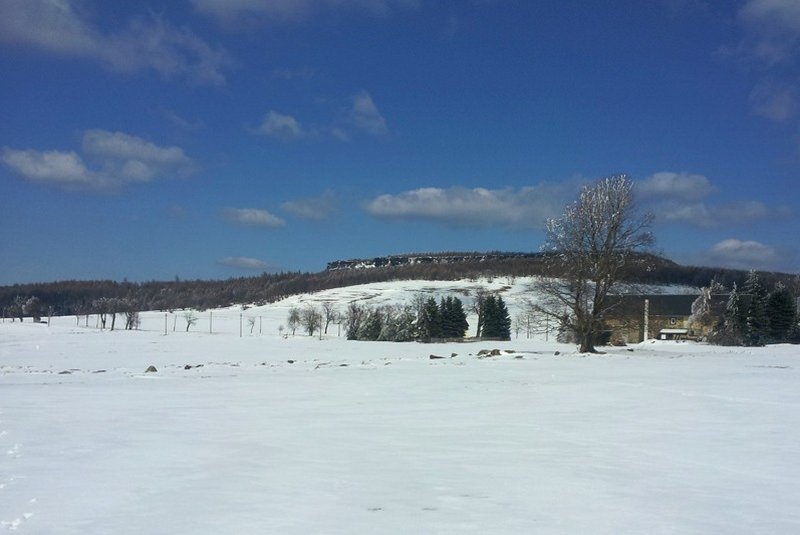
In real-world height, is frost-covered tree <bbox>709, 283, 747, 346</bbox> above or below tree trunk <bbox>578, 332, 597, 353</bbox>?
above

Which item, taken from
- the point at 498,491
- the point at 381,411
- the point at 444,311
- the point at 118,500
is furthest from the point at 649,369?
the point at 444,311

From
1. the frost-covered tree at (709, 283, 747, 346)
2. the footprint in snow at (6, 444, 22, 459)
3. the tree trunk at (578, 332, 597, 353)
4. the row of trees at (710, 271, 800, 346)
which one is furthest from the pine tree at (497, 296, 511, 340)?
the footprint in snow at (6, 444, 22, 459)

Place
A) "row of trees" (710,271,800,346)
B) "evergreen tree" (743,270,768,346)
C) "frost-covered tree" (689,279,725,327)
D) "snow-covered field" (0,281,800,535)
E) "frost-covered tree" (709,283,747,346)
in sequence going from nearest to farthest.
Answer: "snow-covered field" (0,281,800,535) < "evergreen tree" (743,270,768,346) < "frost-covered tree" (709,283,747,346) < "row of trees" (710,271,800,346) < "frost-covered tree" (689,279,725,327)

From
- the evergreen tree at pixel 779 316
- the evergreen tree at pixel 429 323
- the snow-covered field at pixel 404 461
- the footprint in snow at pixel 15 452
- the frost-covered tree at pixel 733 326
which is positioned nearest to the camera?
Result: the snow-covered field at pixel 404 461

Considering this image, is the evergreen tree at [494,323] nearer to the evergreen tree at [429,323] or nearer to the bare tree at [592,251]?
the evergreen tree at [429,323]

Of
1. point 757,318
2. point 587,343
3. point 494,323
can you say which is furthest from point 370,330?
point 587,343

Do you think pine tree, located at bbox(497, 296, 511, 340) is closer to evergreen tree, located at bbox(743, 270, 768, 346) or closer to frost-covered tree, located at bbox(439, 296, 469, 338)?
frost-covered tree, located at bbox(439, 296, 469, 338)

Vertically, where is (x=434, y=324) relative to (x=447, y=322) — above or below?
below

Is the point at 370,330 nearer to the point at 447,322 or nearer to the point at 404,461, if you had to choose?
the point at 447,322

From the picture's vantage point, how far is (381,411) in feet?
48.2

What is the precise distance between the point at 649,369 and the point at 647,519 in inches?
838

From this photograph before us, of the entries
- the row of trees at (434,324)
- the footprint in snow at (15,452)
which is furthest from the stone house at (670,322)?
the footprint in snow at (15,452)

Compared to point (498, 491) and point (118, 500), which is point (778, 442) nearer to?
point (498, 491)

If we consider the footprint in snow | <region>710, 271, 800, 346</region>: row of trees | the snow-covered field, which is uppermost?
<region>710, 271, 800, 346</region>: row of trees
